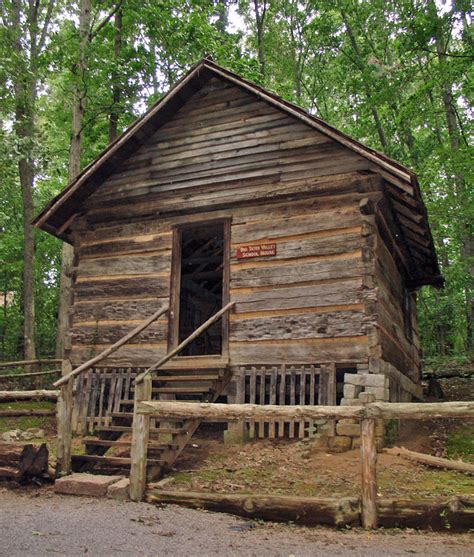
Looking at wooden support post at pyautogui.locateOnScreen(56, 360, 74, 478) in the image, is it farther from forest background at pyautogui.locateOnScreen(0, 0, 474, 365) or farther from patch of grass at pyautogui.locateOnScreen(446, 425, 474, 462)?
forest background at pyautogui.locateOnScreen(0, 0, 474, 365)

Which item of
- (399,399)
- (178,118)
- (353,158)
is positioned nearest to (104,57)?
(178,118)

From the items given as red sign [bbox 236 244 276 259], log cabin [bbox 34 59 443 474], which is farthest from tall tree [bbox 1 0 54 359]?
red sign [bbox 236 244 276 259]

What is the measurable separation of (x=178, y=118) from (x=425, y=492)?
9.25 metres

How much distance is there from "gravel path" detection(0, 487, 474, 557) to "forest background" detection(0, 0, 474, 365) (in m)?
A: 11.7

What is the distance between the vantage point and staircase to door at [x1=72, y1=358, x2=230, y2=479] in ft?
26.0

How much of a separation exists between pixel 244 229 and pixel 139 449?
5362 millimetres

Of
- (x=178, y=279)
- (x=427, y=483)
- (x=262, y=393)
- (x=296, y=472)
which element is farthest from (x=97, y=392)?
(x=427, y=483)

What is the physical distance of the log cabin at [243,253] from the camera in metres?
9.53

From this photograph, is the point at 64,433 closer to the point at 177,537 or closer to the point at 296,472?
the point at 177,537

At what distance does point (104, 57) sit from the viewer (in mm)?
20203

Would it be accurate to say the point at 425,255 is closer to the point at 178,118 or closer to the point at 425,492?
the point at 178,118

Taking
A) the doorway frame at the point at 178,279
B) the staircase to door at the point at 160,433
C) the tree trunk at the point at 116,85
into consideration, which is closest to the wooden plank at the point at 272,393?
the staircase to door at the point at 160,433

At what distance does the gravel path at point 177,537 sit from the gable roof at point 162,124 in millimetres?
6131

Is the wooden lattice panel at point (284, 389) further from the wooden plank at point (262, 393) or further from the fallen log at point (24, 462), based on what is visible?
the fallen log at point (24, 462)
